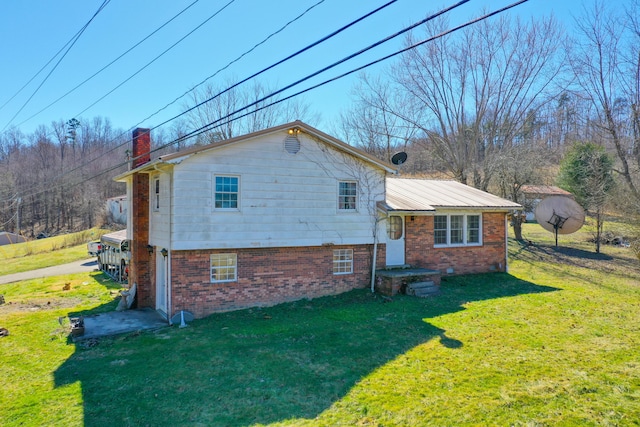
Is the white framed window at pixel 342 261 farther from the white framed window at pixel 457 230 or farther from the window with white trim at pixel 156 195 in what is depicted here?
the window with white trim at pixel 156 195

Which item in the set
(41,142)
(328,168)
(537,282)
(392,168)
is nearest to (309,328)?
(328,168)

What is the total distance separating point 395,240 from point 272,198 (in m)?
4.99

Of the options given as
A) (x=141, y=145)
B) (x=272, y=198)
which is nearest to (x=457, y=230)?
(x=272, y=198)

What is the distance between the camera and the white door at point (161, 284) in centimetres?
1127

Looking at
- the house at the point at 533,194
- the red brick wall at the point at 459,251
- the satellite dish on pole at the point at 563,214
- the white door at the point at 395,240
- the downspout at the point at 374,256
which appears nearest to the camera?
the downspout at the point at 374,256

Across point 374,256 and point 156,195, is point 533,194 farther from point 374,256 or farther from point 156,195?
point 156,195

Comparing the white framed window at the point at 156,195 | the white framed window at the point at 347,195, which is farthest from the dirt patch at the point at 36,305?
the white framed window at the point at 347,195

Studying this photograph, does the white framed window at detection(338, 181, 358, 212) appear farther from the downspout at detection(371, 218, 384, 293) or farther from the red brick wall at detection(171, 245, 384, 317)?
the red brick wall at detection(171, 245, 384, 317)

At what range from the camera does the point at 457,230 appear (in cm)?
1538

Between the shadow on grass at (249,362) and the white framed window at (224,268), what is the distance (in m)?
1.04

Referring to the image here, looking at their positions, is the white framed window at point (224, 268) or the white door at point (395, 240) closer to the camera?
the white framed window at point (224, 268)

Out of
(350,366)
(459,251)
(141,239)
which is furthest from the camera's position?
(459,251)

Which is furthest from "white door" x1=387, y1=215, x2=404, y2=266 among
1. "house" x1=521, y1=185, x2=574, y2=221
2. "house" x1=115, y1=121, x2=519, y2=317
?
"house" x1=521, y1=185, x2=574, y2=221

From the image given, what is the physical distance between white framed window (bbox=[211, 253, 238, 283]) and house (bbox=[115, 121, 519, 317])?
29mm
